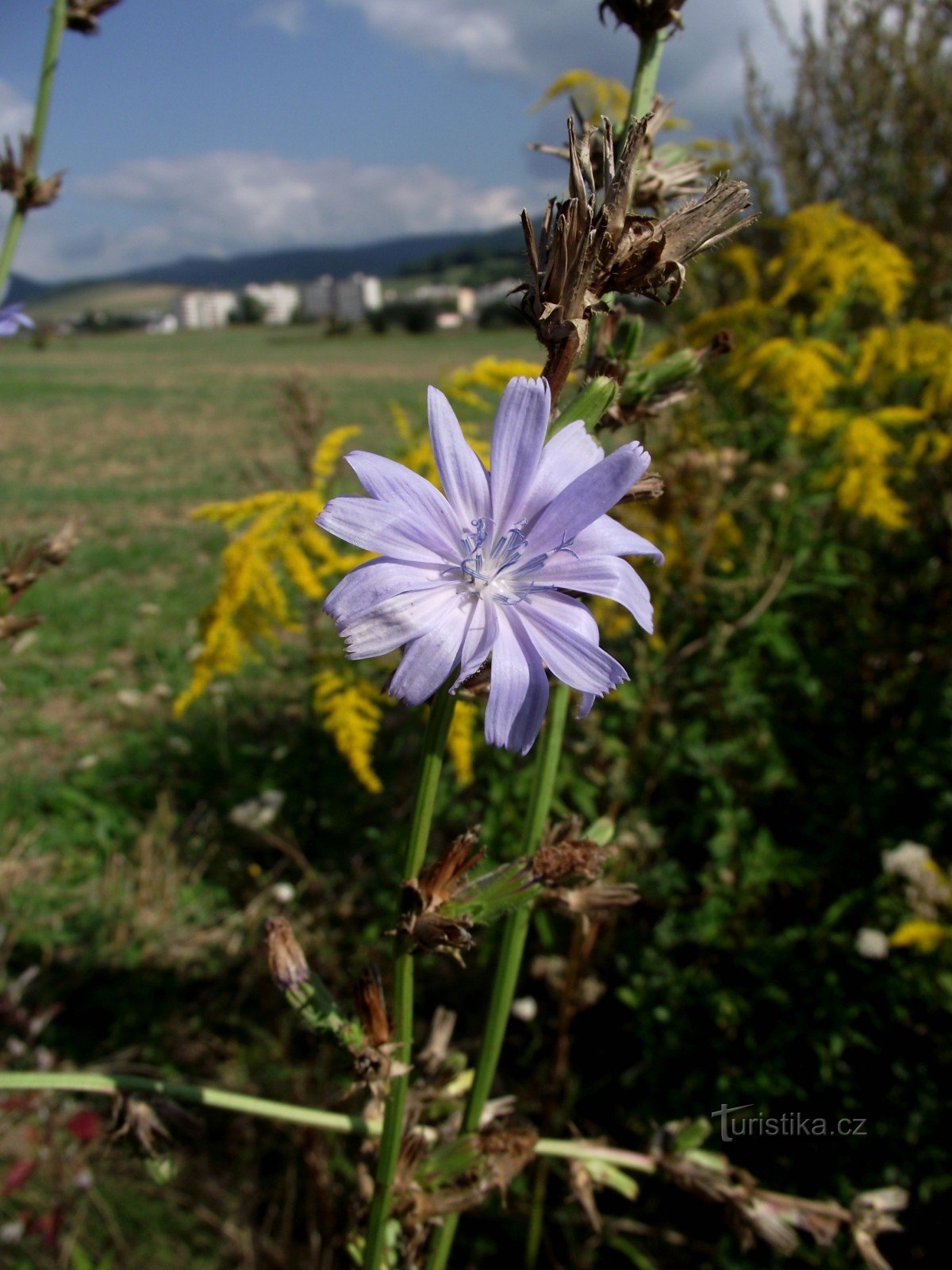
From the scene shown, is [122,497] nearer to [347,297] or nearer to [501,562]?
[501,562]

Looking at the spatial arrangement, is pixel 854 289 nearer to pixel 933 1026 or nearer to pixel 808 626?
pixel 808 626

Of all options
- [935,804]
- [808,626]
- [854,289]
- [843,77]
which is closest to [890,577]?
[808,626]

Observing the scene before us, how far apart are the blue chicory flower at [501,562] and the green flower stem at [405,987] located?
2.1 inches

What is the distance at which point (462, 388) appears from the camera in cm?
288

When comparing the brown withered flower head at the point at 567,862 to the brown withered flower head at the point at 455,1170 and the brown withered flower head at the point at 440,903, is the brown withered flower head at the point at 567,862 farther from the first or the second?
the brown withered flower head at the point at 455,1170

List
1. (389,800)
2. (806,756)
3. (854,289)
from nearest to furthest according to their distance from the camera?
(806,756)
(389,800)
(854,289)

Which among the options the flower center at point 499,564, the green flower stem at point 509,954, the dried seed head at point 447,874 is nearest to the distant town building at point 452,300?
the green flower stem at point 509,954

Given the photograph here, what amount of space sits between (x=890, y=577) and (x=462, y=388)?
→ 1.56 meters

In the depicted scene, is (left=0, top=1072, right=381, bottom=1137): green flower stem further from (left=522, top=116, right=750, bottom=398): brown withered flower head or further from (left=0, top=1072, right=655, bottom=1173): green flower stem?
(left=522, top=116, right=750, bottom=398): brown withered flower head

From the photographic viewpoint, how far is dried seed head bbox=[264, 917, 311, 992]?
1.00m

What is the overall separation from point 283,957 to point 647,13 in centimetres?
116

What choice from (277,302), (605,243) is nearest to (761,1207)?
(605,243)

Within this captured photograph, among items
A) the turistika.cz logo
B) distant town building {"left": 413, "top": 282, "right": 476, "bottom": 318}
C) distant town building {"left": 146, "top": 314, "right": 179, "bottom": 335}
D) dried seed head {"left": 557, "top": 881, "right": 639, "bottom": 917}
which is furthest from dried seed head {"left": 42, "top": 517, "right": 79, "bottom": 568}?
distant town building {"left": 146, "top": 314, "right": 179, "bottom": 335}

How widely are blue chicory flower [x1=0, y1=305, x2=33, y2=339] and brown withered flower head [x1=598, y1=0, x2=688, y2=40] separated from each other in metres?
0.97
